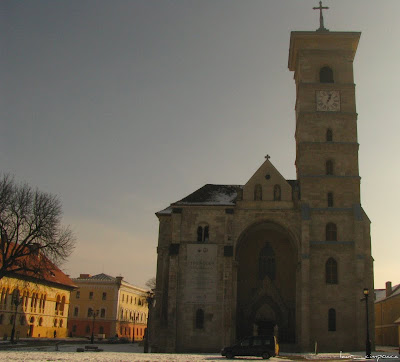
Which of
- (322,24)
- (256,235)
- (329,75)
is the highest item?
(322,24)

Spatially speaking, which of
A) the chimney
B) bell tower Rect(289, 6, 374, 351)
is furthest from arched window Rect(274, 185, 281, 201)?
the chimney

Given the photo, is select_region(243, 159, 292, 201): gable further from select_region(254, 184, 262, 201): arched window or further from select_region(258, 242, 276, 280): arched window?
select_region(258, 242, 276, 280): arched window

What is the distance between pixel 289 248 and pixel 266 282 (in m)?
3.78

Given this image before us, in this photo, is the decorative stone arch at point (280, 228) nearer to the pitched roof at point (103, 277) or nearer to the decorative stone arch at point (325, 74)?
the decorative stone arch at point (325, 74)

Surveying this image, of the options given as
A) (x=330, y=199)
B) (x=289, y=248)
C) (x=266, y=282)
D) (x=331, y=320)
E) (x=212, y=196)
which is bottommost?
(x=331, y=320)

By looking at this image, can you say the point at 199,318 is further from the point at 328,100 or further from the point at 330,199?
the point at 328,100

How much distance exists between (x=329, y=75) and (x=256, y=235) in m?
15.6

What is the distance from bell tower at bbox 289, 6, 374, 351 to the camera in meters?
36.0

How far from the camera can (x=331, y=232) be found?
38.5 meters

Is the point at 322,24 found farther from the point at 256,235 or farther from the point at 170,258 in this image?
the point at 170,258

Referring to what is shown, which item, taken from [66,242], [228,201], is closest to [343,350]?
[228,201]

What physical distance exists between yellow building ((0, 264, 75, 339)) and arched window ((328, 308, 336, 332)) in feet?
90.5

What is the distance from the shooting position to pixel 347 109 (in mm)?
41688

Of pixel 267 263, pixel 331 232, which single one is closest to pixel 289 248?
pixel 267 263
